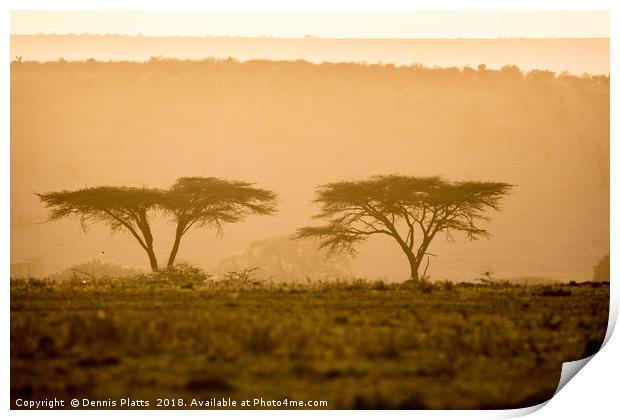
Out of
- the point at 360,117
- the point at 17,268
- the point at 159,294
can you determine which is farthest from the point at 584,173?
the point at 17,268

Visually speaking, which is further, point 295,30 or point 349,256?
point 349,256

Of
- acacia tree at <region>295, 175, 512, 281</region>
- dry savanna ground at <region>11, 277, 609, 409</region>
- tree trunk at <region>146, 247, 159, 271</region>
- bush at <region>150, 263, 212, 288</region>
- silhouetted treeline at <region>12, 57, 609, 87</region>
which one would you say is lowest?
dry savanna ground at <region>11, 277, 609, 409</region>

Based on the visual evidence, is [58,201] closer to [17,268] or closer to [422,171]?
[17,268]

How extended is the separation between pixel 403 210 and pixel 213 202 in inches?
102

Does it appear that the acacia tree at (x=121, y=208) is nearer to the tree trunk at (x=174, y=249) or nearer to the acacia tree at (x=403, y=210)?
→ the tree trunk at (x=174, y=249)

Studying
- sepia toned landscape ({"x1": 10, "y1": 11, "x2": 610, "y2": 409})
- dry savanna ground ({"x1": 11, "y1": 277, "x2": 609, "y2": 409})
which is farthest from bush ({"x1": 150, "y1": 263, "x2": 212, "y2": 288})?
dry savanna ground ({"x1": 11, "y1": 277, "x2": 609, "y2": 409})

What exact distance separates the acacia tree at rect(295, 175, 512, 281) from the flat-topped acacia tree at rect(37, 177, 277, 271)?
32.7 inches

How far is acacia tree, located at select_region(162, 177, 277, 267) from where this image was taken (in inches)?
433

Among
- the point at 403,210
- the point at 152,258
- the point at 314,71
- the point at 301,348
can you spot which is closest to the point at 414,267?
the point at 403,210

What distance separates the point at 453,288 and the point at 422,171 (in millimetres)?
2217

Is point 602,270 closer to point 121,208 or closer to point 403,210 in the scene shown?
point 403,210

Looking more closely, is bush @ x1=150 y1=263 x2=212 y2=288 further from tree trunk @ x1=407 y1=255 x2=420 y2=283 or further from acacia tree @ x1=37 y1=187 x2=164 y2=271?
tree trunk @ x1=407 y1=255 x2=420 y2=283

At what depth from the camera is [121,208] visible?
1132cm

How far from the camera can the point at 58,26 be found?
836 centimetres
